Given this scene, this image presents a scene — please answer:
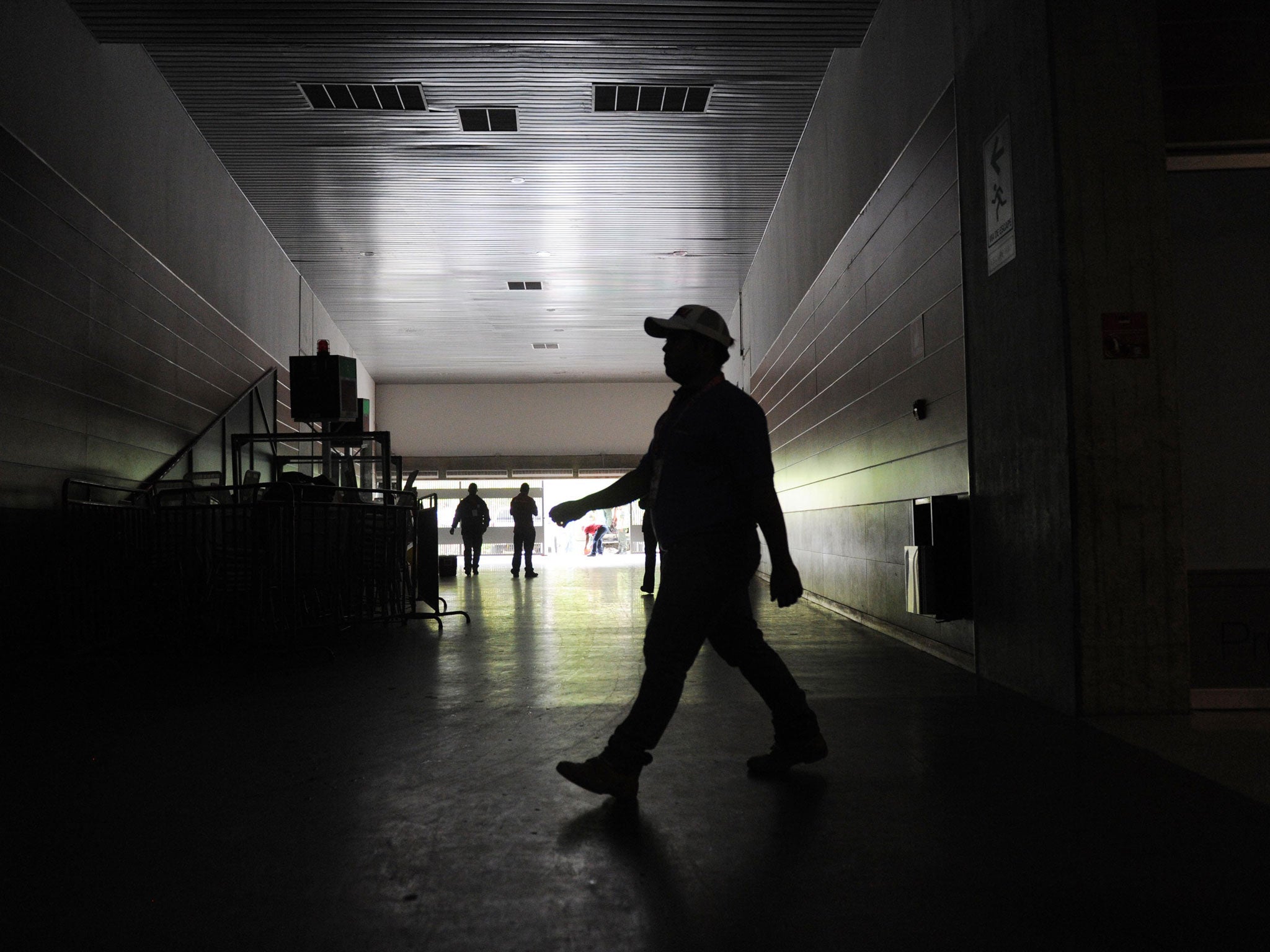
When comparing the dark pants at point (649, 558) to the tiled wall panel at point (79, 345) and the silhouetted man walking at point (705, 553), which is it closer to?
the tiled wall panel at point (79, 345)

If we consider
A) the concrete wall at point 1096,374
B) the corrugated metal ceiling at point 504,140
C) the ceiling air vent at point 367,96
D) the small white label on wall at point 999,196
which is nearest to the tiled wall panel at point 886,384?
the small white label on wall at point 999,196

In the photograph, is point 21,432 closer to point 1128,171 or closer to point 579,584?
point 1128,171

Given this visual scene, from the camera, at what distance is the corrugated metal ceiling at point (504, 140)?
747 cm

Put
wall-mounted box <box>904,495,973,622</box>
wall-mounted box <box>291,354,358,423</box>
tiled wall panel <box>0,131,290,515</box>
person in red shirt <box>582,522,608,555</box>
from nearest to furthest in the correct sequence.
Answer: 1. wall-mounted box <box>904,495,973,622</box>
2. tiled wall panel <box>0,131,290,515</box>
3. wall-mounted box <box>291,354,358,423</box>
4. person in red shirt <box>582,522,608,555</box>

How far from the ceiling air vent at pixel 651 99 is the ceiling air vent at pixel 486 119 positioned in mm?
895

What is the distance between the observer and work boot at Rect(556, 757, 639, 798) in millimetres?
2621

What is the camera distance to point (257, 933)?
5.86ft

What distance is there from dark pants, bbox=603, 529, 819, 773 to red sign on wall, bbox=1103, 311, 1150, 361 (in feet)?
5.74

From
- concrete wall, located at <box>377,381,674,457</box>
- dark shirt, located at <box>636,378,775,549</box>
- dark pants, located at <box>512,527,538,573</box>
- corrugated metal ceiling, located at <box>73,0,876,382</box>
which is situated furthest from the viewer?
concrete wall, located at <box>377,381,674,457</box>

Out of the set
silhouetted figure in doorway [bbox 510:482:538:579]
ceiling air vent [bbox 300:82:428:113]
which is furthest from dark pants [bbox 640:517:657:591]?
silhouetted figure in doorway [bbox 510:482:538:579]

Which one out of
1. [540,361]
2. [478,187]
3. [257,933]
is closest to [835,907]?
[257,933]

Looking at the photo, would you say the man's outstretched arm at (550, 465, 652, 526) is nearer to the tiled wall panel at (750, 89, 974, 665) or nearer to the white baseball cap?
the white baseball cap

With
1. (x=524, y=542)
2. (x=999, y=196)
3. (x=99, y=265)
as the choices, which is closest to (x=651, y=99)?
(x=99, y=265)

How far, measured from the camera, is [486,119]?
9367 millimetres
